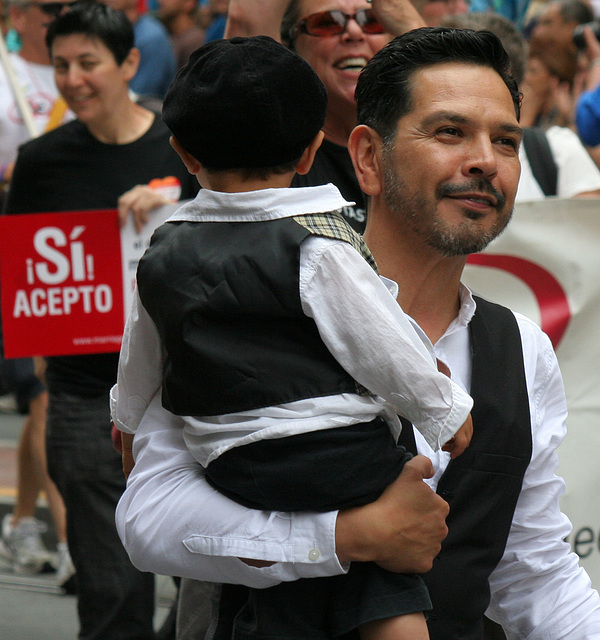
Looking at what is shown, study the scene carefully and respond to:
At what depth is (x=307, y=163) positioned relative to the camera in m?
1.80

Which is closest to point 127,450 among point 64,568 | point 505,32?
point 505,32

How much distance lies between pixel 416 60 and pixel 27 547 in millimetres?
3833

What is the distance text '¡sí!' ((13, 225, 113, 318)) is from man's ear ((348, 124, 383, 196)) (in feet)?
5.65

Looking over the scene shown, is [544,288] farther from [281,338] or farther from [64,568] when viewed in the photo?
[64,568]

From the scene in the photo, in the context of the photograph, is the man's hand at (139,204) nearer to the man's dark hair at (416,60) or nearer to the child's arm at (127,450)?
the man's dark hair at (416,60)

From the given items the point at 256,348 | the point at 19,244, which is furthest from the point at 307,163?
the point at 19,244

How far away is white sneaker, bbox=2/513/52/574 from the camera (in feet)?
17.3

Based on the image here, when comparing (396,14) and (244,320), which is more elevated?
(396,14)

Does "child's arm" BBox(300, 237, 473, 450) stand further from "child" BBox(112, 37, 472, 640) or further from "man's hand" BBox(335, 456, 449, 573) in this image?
"man's hand" BBox(335, 456, 449, 573)

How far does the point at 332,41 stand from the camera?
3146 mm

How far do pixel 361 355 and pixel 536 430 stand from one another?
0.62m

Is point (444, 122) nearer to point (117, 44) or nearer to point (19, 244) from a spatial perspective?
point (19, 244)

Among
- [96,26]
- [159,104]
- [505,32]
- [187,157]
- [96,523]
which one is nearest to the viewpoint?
[187,157]

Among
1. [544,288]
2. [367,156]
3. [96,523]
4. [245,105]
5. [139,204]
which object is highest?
[245,105]
